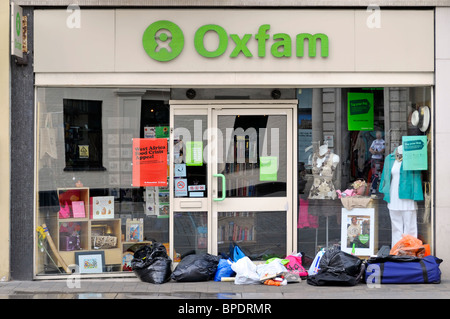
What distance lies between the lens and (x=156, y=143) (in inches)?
348

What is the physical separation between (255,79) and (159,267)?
2.96 meters

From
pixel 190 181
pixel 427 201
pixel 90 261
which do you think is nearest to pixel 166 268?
pixel 90 261

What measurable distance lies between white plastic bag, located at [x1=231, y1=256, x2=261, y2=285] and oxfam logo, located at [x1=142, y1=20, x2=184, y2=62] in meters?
3.02

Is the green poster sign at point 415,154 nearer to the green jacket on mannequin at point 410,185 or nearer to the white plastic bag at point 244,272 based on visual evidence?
the green jacket on mannequin at point 410,185

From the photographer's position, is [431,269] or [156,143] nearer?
[431,269]

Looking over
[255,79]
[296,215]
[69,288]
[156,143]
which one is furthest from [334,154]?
[69,288]

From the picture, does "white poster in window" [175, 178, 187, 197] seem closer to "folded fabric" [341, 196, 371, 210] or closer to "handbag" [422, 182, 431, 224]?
"folded fabric" [341, 196, 371, 210]

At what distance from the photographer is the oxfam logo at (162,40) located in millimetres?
8391

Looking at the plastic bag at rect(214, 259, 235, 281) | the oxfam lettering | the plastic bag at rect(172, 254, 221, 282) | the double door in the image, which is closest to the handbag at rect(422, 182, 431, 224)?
the double door

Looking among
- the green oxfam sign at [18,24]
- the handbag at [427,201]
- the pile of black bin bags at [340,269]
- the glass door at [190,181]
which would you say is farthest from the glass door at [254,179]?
the green oxfam sign at [18,24]

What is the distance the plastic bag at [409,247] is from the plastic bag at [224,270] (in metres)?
2.35

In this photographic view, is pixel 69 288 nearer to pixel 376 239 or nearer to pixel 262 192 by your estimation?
pixel 262 192

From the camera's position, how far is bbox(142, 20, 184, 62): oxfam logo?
839 centimetres

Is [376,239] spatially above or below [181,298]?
above
